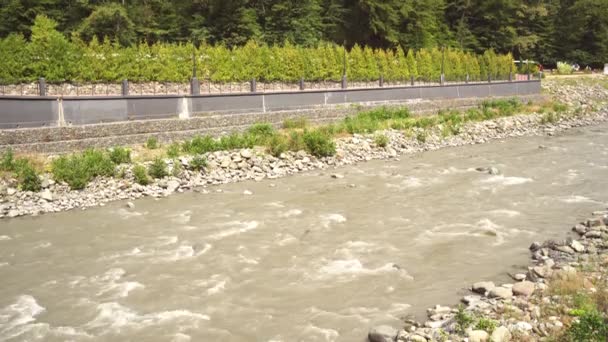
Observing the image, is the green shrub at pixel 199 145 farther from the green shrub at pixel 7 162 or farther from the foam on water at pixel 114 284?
the foam on water at pixel 114 284

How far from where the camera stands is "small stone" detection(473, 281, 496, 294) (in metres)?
10.3

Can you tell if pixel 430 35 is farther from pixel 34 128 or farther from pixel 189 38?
pixel 34 128

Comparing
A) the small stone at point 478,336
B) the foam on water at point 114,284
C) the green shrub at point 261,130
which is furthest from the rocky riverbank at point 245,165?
the small stone at point 478,336

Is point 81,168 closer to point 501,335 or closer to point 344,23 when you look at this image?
point 501,335

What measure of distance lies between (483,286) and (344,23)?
44.3 metres

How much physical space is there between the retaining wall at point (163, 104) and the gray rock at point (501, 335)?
17.9 meters

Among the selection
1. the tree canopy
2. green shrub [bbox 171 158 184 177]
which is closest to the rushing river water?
green shrub [bbox 171 158 184 177]

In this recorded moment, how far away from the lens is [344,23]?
5169 centimetres

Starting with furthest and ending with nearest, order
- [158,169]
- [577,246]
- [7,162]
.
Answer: [158,169] < [7,162] < [577,246]

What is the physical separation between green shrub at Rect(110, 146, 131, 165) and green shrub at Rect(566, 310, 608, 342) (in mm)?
16681

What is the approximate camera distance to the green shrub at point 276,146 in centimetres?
2352

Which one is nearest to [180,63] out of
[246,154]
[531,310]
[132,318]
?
[246,154]

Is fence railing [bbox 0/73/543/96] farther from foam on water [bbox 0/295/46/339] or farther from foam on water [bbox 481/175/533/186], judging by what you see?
foam on water [bbox 0/295/46/339]

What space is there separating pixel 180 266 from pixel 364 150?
15350 mm
